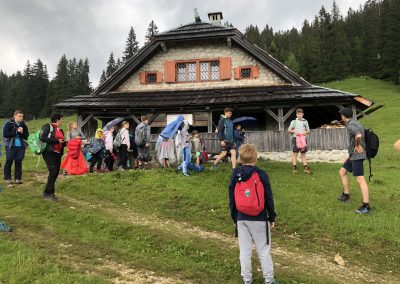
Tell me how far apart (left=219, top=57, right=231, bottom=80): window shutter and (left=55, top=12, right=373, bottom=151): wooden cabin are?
52mm

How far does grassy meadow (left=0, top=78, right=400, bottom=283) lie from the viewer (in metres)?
5.16

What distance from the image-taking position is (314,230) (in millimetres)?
7203

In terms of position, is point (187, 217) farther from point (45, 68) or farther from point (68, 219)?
point (45, 68)

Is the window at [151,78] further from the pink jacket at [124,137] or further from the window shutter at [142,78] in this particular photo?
the pink jacket at [124,137]

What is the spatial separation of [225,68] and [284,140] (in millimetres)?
4937

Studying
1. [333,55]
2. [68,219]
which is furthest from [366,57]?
[68,219]

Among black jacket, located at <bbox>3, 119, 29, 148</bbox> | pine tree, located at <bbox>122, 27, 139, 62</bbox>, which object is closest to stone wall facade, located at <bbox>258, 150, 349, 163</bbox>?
black jacket, located at <bbox>3, 119, 29, 148</bbox>

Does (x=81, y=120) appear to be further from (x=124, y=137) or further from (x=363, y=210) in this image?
(x=363, y=210)

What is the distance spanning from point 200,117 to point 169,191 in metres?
9.81

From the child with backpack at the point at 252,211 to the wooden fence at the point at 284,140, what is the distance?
12.9 meters

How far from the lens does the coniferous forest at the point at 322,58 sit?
64625 mm

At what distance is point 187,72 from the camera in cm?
2031

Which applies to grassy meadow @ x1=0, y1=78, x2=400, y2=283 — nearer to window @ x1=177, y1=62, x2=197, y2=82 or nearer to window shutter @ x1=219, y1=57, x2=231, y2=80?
window shutter @ x1=219, y1=57, x2=231, y2=80

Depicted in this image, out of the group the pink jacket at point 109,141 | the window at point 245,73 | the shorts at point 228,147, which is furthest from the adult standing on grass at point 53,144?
the window at point 245,73
